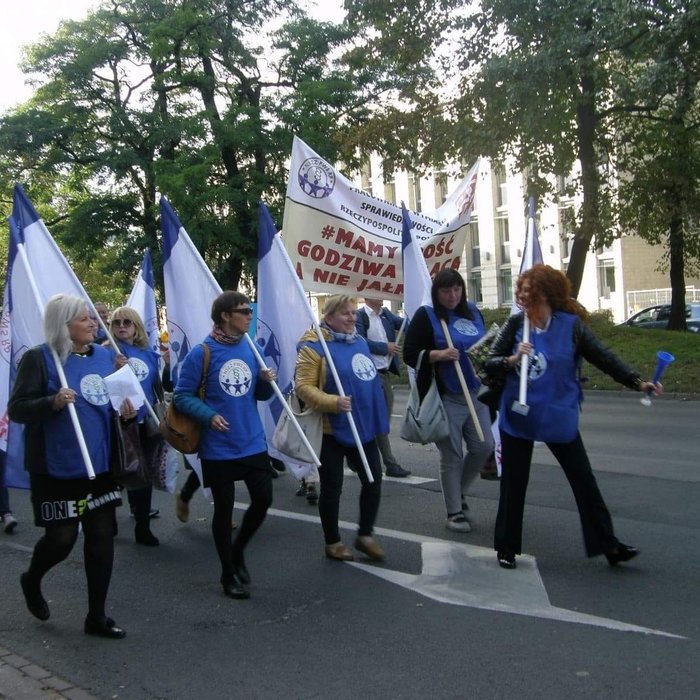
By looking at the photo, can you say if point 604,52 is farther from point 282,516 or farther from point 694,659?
point 694,659

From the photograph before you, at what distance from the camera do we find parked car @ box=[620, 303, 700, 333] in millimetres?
30953

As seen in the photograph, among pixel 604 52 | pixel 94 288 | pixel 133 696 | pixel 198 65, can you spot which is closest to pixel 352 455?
pixel 133 696

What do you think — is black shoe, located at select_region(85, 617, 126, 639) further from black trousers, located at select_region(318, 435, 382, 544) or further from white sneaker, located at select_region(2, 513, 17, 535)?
white sneaker, located at select_region(2, 513, 17, 535)

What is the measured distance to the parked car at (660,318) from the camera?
30953mm

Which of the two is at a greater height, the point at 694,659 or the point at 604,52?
the point at 604,52

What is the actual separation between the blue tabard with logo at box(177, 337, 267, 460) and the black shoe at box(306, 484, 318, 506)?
9.32 ft

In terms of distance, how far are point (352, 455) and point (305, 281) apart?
2472mm

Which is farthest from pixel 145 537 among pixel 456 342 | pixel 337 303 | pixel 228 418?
pixel 456 342

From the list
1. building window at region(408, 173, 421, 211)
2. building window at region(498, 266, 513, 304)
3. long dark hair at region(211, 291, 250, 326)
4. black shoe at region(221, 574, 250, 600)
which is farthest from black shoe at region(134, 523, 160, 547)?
building window at region(408, 173, 421, 211)

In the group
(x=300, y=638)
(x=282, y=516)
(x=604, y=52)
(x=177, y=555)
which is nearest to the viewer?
(x=300, y=638)

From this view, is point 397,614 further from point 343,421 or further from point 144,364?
point 144,364

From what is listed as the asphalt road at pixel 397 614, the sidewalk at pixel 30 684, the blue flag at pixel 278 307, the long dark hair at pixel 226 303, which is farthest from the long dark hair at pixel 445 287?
the sidewalk at pixel 30 684

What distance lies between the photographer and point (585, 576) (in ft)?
18.6

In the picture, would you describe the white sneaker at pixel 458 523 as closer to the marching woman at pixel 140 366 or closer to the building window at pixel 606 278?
the marching woman at pixel 140 366
